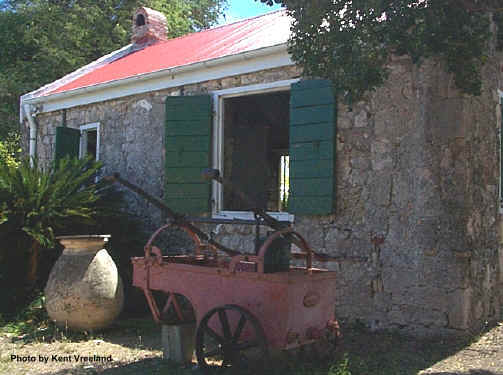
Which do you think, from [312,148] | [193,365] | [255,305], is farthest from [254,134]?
[255,305]

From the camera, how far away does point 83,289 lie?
582 centimetres

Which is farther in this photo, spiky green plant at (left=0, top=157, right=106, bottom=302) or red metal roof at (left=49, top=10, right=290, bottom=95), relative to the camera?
red metal roof at (left=49, top=10, right=290, bottom=95)

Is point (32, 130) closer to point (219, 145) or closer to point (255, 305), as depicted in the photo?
point (219, 145)

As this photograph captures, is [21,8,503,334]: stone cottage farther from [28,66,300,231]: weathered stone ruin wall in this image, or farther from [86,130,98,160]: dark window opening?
[86,130,98,160]: dark window opening

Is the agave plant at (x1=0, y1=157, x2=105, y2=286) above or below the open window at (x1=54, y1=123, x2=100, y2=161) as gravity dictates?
below

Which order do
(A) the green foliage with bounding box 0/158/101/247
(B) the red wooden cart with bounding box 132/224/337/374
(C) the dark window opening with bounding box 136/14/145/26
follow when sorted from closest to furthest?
(B) the red wooden cart with bounding box 132/224/337/374, (A) the green foliage with bounding box 0/158/101/247, (C) the dark window opening with bounding box 136/14/145/26

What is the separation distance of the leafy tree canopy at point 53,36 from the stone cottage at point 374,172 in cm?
1105

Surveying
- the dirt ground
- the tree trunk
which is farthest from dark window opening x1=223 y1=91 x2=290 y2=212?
the dirt ground

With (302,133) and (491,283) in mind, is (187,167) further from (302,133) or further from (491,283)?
(491,283)

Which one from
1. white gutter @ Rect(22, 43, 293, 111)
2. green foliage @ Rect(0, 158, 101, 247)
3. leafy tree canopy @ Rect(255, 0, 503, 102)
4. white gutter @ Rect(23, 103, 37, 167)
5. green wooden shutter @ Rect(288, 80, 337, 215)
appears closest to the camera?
leafy tree canopy @ Rect(255, 0, 503, 102)

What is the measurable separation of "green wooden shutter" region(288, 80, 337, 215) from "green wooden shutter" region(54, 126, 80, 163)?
14.2 ft

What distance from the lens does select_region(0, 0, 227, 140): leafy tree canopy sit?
17.6 m

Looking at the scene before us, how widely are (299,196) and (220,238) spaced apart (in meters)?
1.31

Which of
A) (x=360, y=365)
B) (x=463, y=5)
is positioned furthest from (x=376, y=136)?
(x=360, y=365)
